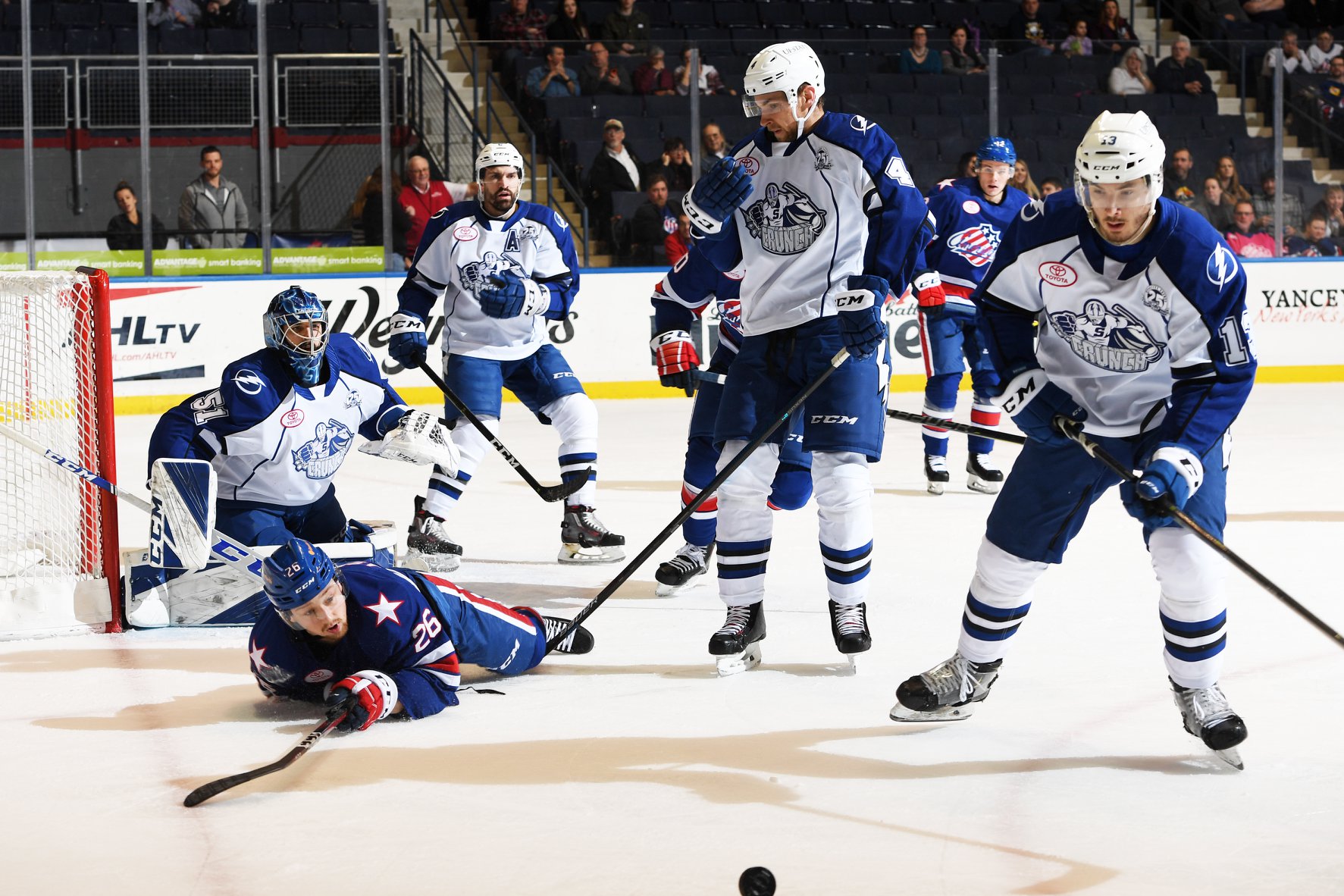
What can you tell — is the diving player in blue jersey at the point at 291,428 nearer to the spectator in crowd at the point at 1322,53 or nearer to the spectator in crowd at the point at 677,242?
the spectator in crowd at the point at 677,242

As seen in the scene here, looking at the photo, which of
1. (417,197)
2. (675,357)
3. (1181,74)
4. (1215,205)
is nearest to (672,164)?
(417,197)

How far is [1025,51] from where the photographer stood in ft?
34.7

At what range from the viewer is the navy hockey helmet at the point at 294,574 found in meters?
3.00

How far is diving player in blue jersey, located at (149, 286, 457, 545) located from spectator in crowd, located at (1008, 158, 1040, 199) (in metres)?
6.18

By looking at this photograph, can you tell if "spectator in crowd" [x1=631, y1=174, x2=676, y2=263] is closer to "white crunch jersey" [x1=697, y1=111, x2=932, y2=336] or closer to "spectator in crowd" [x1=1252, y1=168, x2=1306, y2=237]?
"spectator in crowd" [x1=1252, y1=168, x2=1306, y2=237]

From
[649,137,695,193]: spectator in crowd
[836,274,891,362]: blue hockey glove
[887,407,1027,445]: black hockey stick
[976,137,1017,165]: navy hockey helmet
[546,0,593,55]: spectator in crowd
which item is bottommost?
[887,407,1027,445]: black hockey stick

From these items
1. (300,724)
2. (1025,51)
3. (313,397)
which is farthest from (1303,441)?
(300,724)

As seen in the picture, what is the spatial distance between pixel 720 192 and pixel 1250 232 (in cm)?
789

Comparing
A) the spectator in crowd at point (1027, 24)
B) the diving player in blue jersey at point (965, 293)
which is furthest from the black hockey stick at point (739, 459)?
the spectator in crowd at point (1027, 24)

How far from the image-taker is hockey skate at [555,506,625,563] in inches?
201

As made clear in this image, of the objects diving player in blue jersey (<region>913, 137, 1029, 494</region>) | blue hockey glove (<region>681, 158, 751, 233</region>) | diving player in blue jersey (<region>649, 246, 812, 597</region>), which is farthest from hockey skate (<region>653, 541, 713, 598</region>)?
diving player in blue jersey (<region>913, 137, 1029, 494</region>)

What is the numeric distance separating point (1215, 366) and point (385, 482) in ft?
15.1

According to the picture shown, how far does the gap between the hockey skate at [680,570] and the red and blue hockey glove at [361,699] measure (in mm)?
1462

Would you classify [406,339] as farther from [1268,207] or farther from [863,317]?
[1268,207]
